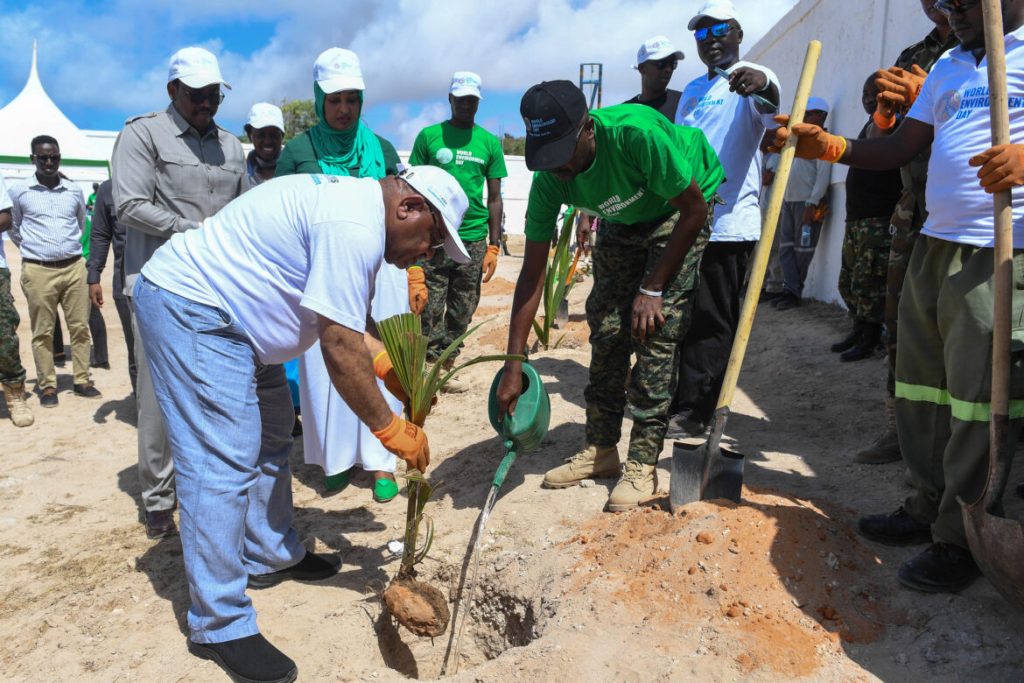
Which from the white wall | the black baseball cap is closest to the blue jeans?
the black baseball cap

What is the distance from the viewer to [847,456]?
12.5ft

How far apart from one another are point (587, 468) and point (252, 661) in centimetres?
164

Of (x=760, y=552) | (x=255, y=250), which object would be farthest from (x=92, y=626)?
(x=760, y=552)

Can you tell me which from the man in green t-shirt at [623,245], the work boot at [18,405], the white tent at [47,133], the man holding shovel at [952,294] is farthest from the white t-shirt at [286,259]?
the white tent at [47,133]

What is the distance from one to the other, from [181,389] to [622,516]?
171 cm

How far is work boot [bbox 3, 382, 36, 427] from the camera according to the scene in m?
5.45

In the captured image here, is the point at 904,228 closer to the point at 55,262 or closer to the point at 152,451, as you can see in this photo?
the point at 152,451

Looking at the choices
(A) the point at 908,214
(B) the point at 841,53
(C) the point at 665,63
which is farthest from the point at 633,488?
(B) the point at 841,53

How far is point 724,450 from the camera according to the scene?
282 centimetres

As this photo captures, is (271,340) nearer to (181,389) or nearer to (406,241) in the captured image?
(181,389)

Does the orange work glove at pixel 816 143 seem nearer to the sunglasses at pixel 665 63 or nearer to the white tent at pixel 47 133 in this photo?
the sunglasses at pixel 665 63

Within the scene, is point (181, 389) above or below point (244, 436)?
above

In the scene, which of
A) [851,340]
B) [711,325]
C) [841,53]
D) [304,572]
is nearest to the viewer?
[304,572]

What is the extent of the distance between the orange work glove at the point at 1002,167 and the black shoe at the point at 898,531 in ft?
4.04
